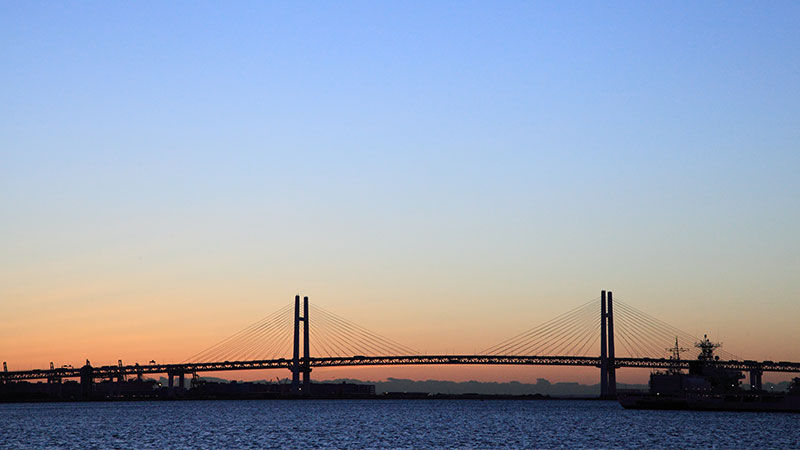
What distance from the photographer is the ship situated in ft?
380

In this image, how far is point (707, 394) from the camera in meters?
122

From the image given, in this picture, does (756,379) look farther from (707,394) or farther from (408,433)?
(408,433)

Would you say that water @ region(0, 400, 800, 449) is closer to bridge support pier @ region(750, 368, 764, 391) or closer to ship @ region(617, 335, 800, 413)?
ship @ region(617, 335, 800, 413)

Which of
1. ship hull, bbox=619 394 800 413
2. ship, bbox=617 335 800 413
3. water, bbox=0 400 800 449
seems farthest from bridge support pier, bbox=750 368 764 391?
water, bbox=0 400 800 449

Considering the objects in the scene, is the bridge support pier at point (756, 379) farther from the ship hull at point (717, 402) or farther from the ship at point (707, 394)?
the ship hull at point (717, 402)

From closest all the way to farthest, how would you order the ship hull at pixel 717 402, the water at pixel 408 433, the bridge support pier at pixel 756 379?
the water at pixel 408 433, the ship hull at pixel 717 402, the bridge support pier at pixel 756 379

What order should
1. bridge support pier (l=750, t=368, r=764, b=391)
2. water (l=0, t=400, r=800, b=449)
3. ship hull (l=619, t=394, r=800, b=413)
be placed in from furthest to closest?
bridge support pier (l=750, t=368, r=764, b=391) < ship hull (l=619, t=394, r=800, b=413) < water (l=0, t=400, r=800, b=449)

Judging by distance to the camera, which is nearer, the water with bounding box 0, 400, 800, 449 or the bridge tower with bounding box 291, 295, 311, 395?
the water with bounding box 0, 400, 800, 449

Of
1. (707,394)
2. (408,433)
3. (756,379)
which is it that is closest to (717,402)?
(707,394)

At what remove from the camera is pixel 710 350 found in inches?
5541

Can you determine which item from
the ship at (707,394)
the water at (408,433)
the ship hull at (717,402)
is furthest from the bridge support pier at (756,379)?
the water at (408,433)

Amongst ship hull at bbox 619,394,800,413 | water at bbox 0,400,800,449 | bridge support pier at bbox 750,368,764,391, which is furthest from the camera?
bridge support pier at bbox 750,368,764,391

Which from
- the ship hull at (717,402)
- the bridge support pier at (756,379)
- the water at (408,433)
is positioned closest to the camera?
the water at (408,433)

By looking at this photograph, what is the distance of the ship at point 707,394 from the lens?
115875 mm
